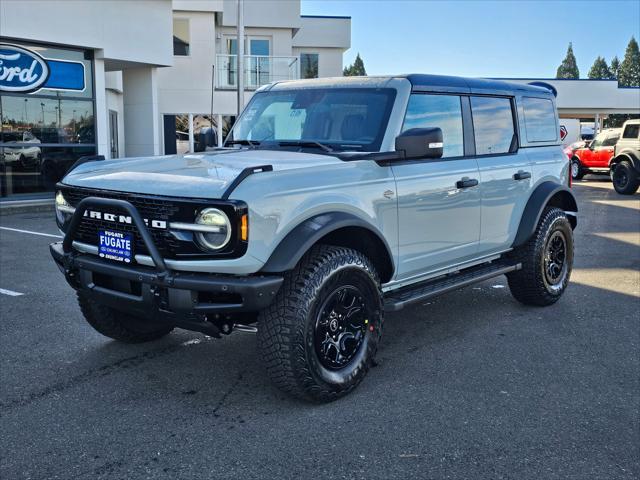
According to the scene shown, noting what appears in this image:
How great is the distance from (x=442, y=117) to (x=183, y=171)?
85.7 inches

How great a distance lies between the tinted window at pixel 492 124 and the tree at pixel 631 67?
4818 inches

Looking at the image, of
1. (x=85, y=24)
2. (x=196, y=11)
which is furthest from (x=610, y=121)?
(x=85, y=24)

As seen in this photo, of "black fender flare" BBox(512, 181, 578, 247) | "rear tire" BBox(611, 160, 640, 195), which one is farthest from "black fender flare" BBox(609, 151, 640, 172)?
"black fender flare" BBox(512, 181, 578, 247)

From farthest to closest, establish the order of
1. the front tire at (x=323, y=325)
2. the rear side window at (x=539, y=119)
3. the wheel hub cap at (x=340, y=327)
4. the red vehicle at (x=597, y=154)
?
the red vehicle at (x=597, y=154) < the rear side window at (x=539, y=119) < the wheel hub cap at (x=340, y=327) < the front tire at (x=323, y=325)

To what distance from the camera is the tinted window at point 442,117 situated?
4871mm

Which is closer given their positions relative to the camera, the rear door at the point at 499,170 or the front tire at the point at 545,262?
the rear door at the point at 499,170

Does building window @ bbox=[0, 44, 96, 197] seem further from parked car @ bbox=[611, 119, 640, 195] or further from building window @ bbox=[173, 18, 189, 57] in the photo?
parked car @ bbox=[611, 119, 640, 195]

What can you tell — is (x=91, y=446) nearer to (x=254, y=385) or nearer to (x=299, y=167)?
(x=254, y=385)

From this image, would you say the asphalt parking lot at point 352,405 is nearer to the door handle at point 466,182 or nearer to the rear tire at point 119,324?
the rear tire at point 119,324

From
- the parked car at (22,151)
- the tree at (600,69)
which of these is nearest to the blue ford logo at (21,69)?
the parked car at (22,151)

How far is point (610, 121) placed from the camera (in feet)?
268

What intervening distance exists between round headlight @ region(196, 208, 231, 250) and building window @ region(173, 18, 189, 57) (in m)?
22.0

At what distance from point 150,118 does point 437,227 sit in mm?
16338

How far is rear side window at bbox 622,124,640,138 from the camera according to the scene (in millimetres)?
19125
